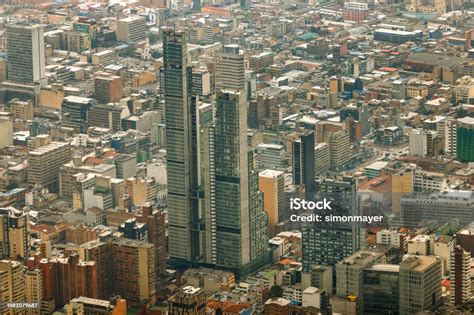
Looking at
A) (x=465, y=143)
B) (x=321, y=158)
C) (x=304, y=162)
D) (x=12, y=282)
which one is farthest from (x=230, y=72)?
(x=12, y=282)

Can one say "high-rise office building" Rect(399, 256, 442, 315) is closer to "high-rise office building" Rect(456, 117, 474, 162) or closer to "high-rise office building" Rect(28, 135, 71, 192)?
"high-rise office building" Rect(456, 117, 474, 162)

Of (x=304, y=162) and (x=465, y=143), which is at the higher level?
(x=304, y=162)

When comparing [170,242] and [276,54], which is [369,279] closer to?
[170,242]

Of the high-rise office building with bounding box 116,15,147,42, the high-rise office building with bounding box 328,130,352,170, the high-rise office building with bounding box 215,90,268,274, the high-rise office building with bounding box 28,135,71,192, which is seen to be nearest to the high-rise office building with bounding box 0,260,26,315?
the high-rise office building with bounding box 215,90,268,274

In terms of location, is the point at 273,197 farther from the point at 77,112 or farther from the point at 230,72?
the point at 77,112

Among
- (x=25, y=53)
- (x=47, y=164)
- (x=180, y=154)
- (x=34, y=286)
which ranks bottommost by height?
(x=34, y=286)

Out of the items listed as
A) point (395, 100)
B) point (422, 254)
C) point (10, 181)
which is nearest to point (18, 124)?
point (10, 181)

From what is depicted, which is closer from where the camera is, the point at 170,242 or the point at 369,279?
the point at 369,279
